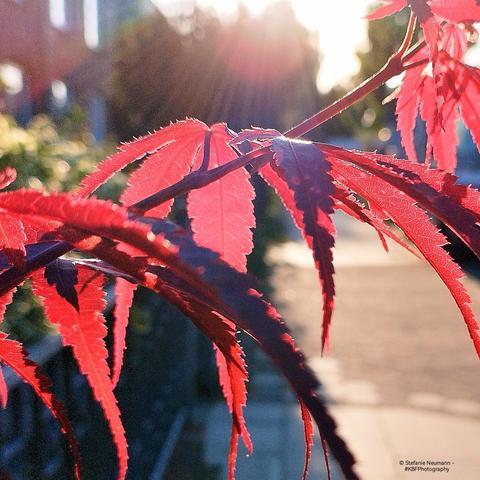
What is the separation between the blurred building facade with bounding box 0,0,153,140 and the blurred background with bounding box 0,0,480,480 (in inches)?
1.0

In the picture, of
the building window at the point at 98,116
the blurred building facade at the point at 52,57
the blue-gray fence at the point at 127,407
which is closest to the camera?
the blue-gray fence at the point at 127,407

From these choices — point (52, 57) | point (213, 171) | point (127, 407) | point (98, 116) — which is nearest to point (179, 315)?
point (127, 407)

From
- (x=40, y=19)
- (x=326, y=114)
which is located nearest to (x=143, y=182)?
(x=326, y=114)

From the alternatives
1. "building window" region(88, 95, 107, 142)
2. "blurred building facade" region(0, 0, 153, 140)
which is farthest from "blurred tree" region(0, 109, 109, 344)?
"building window" region(88, 95, 107, 142)

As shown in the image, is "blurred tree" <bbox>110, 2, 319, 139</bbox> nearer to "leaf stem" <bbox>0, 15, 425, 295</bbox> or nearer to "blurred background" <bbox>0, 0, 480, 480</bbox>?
"blurred background" <bbox>0, 0, 480, 480</bbox>

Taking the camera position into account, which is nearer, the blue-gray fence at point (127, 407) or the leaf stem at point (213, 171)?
the leaf stem at point (213, 171)

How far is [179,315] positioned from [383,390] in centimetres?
140

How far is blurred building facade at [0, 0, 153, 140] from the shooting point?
27.2ft

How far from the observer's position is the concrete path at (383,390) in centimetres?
350

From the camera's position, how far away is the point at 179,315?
4.11 meters

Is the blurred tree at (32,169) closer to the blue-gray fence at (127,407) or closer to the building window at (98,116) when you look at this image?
the blue-gray fence at (127,407)

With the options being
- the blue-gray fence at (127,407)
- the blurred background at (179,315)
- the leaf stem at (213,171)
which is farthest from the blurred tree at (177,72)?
the leaf stem at (213,171)

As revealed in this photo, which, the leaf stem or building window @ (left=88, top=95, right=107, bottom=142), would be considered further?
building window @ (left=88, top=95, right=107, bottom=142)

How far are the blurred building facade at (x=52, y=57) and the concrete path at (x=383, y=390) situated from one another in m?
3.54
